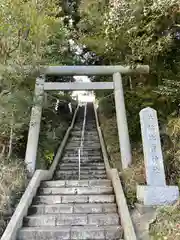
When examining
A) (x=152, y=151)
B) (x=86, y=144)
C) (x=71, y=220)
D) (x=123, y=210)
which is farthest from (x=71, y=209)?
(x=86, y=144)

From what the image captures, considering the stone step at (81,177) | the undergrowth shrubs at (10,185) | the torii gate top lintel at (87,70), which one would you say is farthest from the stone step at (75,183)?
the torii gate top lintel at (87,70)

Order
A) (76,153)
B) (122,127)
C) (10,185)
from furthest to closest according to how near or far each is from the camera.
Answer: (76,153), (122,127), (10,185)

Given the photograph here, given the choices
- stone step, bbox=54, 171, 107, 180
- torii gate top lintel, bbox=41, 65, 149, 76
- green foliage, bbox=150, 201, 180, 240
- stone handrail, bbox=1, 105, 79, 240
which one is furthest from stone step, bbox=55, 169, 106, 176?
green foliage, bbox=150, 201, 180, 240

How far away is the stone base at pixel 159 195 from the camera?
6.22 metres

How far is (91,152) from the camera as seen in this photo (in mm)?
11945

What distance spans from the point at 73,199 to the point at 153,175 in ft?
6.31

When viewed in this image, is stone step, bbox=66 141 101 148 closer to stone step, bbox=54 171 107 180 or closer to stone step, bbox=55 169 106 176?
stone step, bbox=55 169 106 176

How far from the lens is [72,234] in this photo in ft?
19.2

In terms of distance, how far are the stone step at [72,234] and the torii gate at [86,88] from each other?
2.90m

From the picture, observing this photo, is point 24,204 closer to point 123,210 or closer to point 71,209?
point 71,209

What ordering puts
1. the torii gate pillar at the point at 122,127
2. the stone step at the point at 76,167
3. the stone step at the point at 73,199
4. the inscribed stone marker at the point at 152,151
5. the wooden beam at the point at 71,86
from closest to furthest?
the inscribed stone marker at the point at 152,151
the stone step at the point at 73,199
the torii gate pillar at the point at 122,127
the wooden beam at the point at 71,86
the stone step at the point at 76,167

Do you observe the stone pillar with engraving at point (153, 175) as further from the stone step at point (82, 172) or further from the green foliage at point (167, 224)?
the stone step at point (82, 172)

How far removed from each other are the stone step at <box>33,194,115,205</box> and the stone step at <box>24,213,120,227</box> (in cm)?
72

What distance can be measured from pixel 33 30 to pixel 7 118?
8.95 ft
